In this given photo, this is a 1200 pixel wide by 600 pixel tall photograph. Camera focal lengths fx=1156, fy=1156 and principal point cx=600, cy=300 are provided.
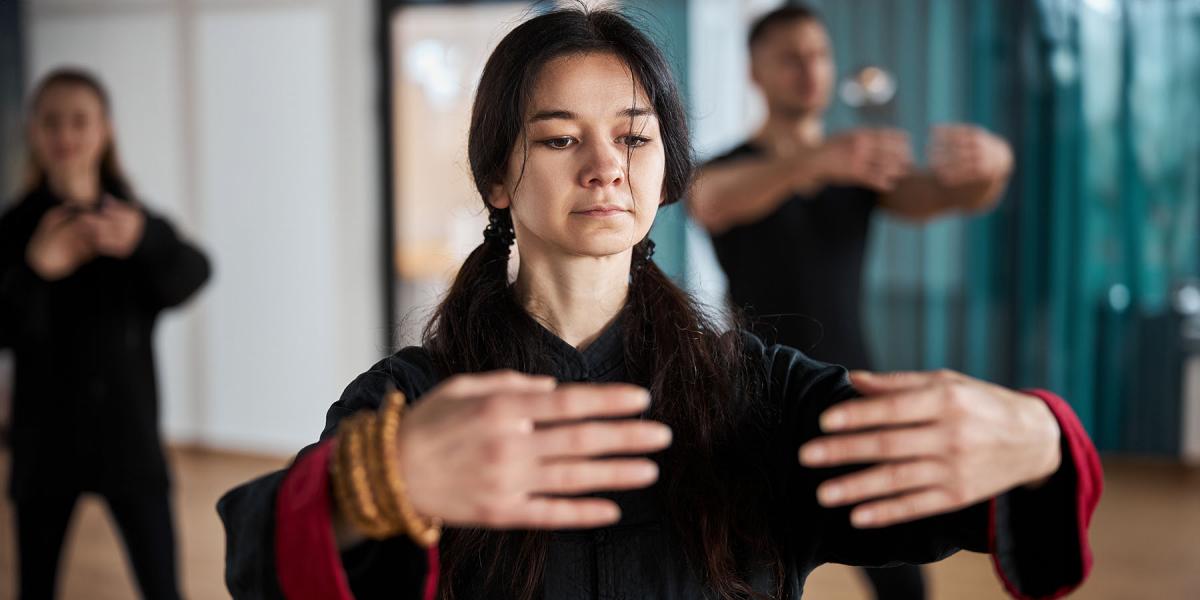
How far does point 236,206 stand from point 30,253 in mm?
2649

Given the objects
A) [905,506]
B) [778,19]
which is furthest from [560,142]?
[778,19]

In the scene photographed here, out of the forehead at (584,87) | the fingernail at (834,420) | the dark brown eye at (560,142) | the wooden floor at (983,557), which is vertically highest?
the forehead at (584,87)

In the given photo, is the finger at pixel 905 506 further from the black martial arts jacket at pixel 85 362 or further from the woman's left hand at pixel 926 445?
the black martial arts jacket at pixel 85 362

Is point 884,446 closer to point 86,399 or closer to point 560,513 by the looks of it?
point 560,513

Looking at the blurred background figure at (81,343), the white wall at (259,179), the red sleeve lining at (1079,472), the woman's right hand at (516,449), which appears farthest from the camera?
the white wall at (259,179)

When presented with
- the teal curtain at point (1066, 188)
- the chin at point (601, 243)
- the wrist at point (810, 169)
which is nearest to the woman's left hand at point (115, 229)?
the wrist at point (810, 169)

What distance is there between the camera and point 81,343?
2336mm

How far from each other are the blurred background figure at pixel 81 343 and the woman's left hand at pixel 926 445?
1.86 m

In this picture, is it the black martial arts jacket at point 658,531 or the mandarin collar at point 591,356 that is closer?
the black martial arts jacket at point 658,531

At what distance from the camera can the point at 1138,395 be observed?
4332 millimetres

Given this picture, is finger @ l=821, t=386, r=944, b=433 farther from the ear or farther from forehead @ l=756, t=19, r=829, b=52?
forehead @ l=756, t=19, r=829, b=52

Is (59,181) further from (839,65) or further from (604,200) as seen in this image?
(839,65)

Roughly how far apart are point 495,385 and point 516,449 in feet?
0.15

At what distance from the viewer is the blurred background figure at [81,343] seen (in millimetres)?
2293
